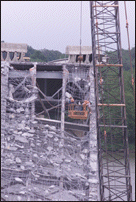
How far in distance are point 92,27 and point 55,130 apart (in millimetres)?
8097

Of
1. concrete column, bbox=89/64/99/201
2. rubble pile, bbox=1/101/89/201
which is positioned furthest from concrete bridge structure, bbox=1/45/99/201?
rubble pile, bbox=1/101/89/201

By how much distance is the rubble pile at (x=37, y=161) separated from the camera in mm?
18578

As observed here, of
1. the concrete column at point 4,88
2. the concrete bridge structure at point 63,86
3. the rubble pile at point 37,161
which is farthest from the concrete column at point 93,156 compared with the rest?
the concrete column at point 4,88

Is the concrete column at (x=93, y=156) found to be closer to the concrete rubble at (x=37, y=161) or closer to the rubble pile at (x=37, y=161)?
the concrete rubble at (x=37, y=161)

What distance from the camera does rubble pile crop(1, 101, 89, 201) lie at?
731 inches

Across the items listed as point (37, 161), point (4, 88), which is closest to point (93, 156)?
point (37, 161)

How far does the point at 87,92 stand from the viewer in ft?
72.3

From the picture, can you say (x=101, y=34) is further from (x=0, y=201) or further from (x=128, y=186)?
(x=0, y=201)

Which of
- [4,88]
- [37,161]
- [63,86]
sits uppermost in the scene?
[63,86]

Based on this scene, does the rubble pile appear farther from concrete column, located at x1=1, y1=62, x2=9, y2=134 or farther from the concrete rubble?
concrete column, located at x1=1, y1=62, x2=9, y2=134

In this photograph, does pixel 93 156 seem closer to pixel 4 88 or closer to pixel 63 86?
pixel 63 86

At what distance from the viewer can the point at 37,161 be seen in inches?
757

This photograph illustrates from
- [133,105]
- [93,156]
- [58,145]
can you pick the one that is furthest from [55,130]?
[133,105]

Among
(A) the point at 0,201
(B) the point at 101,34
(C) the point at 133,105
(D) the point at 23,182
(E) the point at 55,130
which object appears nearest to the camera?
(A) the point at 0,201
